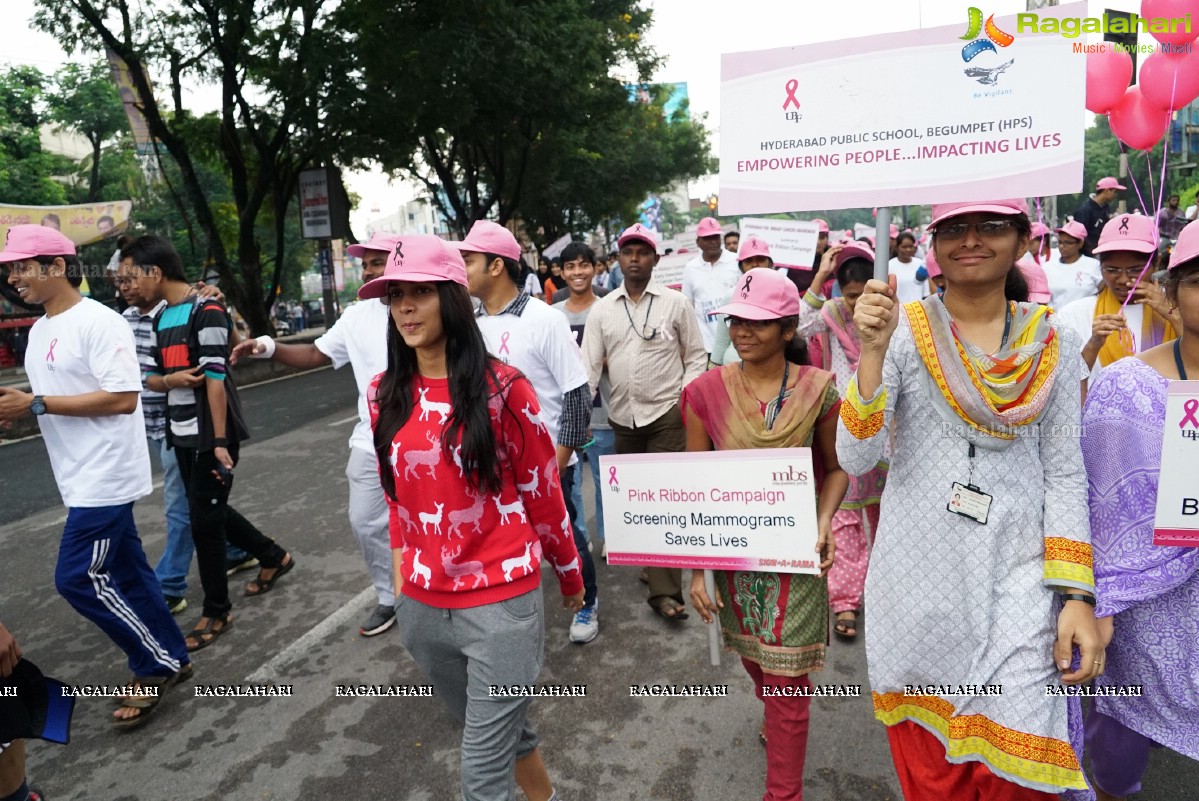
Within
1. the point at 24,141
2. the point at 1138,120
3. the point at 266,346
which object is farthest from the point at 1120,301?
the point at 24,141

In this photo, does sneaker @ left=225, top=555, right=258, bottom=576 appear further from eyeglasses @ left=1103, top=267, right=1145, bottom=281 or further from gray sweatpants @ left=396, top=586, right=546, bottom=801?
eyeglasses @ left=1103, top=267, right=1145, bottom=281

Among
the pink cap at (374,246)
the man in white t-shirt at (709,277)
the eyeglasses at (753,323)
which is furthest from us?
the man in white t-shirt at (709,277)

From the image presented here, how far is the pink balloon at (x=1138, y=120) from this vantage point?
391 cm

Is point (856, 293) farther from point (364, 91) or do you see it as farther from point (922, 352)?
point (364, 91)

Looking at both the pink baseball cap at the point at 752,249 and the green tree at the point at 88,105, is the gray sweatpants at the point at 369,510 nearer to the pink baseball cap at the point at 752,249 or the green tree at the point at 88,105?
the pink baseball cap at the point at 752,249

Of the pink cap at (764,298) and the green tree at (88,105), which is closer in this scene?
the pink cap at (764,298)

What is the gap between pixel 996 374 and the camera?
174cm

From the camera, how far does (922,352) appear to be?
70.6 inches

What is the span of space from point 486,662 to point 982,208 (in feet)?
5.14

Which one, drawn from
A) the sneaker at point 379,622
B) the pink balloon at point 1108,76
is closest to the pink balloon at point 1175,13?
the pink balloon at point 1108,76

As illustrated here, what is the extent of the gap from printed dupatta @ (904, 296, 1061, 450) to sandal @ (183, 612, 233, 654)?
3519 millimetres

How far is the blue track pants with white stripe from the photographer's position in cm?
303

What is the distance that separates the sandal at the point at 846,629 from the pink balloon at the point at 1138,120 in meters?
2.82

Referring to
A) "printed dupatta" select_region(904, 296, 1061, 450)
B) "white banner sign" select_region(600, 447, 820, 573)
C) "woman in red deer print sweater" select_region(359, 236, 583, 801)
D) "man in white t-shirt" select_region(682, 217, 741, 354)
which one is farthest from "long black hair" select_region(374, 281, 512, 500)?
"man in white t-shirt" select_region(682, 217, 741, 354)
